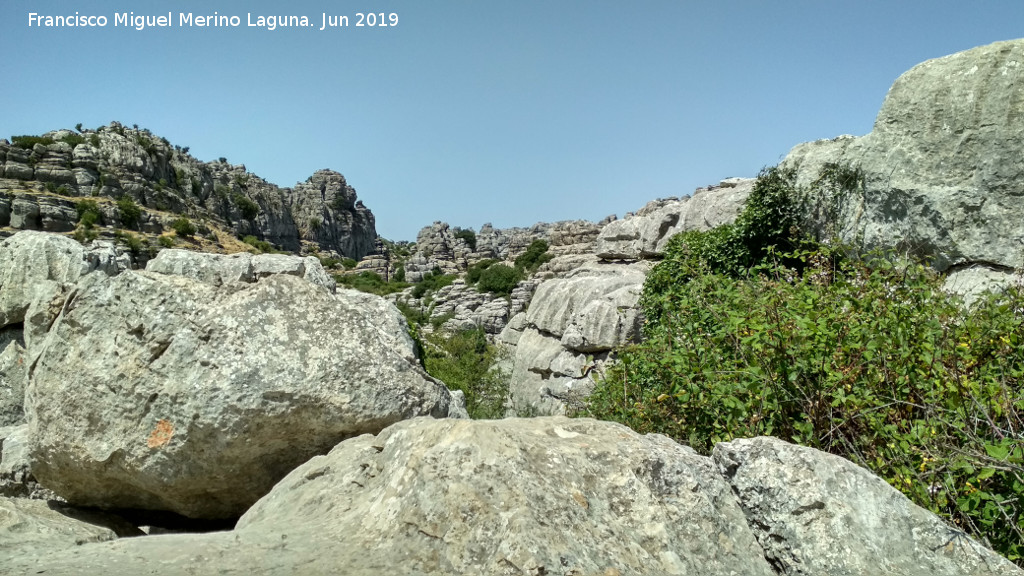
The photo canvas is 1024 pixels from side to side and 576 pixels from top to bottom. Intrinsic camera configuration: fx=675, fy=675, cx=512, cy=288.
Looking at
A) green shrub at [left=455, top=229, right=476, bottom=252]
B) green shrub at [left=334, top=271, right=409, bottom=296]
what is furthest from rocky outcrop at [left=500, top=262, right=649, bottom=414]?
green shrub at [left=455, top=229, right=476, bottom=252]

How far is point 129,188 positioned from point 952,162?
6420cm

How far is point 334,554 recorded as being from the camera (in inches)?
97.5

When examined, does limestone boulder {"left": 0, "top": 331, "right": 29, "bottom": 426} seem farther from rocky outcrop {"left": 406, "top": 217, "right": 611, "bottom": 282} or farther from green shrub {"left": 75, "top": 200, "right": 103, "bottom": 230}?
green shrub {"left": 75, "top": 200, "right": 103, "bottom": 230}

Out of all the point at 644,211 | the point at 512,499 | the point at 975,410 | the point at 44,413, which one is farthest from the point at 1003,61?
the point at 644,211

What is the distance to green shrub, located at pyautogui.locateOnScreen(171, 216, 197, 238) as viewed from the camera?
5288 cm

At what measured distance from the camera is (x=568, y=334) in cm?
1491

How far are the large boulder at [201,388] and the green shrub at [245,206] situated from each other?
3645 inches

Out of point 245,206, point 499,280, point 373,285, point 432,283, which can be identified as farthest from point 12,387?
point 245,206

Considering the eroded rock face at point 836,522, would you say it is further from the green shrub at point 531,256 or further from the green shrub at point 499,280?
the green shrub at point 531,256

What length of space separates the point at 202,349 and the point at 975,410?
386 centimetres

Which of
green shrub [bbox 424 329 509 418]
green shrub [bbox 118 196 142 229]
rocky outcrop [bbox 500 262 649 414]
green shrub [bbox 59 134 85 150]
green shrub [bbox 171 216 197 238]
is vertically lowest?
green shrub [bbox 424 329 509 418]

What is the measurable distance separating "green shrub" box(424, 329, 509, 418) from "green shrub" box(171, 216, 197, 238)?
128 feet

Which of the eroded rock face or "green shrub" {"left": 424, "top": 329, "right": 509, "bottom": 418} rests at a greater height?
the eroded rock face

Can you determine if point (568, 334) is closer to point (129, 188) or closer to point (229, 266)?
point (229, 266)
